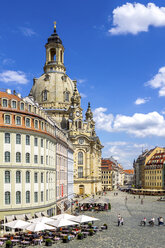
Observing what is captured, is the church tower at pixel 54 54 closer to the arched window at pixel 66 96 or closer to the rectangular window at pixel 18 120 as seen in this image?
the arched window at pixel 66 96

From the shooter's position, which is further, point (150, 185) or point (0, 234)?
point (150, 185)

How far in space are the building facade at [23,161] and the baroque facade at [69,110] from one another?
7472 centimetres

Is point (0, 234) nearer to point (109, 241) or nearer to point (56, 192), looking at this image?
point (109, 241)

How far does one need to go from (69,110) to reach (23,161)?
8830 cm

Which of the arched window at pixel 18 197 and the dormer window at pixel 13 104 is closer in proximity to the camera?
the arched window at pixel 18 197

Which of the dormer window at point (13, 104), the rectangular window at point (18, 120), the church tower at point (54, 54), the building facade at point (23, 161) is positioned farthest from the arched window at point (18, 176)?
the church tower at point (54, 54)

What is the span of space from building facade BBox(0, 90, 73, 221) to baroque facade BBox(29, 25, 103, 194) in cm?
7472

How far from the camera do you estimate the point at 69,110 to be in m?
135

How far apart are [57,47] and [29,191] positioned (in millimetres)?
111790

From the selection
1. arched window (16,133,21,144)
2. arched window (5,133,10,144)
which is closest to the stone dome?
arched window (16,133,21,144)

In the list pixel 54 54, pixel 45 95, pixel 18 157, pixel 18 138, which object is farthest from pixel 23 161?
pixel 54 54

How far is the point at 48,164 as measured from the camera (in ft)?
180

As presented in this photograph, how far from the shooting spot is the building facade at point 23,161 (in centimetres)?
4550

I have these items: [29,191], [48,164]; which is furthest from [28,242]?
[48,164]
